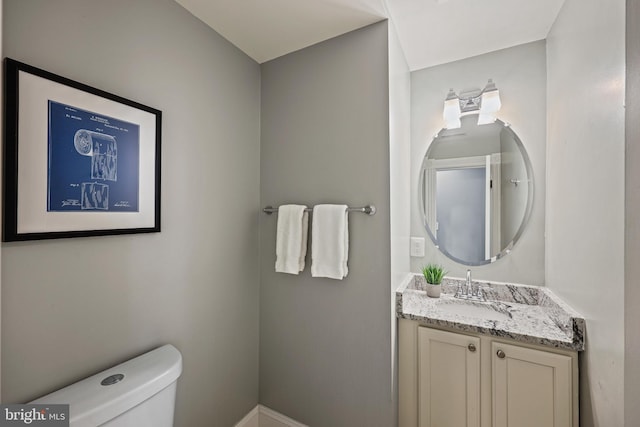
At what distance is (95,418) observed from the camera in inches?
31.2

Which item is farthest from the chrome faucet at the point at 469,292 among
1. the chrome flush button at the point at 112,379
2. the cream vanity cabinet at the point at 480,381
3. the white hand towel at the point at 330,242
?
the chrome flush button at the point at 112,379

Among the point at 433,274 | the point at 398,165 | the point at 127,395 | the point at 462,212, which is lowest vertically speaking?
the point at 127,395

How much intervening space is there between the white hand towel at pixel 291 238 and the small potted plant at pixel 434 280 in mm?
808

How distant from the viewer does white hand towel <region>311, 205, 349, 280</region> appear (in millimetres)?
1415

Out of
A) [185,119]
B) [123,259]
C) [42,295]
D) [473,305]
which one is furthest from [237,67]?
[473,305]

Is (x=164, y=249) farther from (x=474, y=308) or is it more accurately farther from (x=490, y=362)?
(x=474, y=308)

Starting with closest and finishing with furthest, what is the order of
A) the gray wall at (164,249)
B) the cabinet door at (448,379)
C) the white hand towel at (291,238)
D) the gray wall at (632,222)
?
the gray wall at (632,222) → the gray wall at (164,249) → the cabinet door at (448,379) → the white hand towel at (291,238)

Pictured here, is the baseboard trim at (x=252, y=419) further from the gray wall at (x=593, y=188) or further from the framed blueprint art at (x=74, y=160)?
the gray wall at (x=593, y=188)

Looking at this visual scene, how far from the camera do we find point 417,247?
189 cm

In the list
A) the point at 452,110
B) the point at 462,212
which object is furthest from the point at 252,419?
the point at 452,110

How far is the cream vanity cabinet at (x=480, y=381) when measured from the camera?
1.15 meters

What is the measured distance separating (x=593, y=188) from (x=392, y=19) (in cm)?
123

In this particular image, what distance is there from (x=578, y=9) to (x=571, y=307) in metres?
1.33

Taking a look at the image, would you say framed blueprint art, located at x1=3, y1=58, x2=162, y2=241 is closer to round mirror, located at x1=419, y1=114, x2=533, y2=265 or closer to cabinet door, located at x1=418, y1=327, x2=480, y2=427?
cabinet door, located at x1=418, y1=327, x2=480, y2=427
